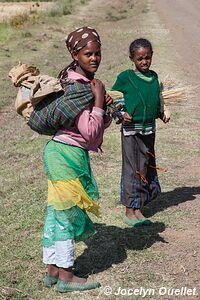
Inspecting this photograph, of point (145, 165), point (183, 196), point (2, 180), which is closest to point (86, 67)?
point (145, 165)

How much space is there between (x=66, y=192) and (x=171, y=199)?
78.6 inches

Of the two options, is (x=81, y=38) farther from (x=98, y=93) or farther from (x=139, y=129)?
(x=139, y=129)

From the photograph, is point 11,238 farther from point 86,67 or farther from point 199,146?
point 199,146

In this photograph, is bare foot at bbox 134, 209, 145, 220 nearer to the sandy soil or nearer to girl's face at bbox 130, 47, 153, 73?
girl's face at bbox 130, 47, 153, 73

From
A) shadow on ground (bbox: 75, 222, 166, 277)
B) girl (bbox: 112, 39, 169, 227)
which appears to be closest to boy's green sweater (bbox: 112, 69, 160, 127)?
girl (bbox: 112, 39, 169, 227)

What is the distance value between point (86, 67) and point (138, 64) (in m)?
1.14

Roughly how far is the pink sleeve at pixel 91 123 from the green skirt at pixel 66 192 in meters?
0.17

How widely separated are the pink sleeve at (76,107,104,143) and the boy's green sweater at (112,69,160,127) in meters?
1.13

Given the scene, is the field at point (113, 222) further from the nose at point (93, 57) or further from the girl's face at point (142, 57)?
the nose at point (93, 57)

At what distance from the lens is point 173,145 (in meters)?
7.17

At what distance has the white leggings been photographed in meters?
3.67

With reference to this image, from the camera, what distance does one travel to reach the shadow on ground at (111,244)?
4.17 metres

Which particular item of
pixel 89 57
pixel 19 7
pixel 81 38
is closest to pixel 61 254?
pixel 89 57

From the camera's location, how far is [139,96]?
15.3ft
